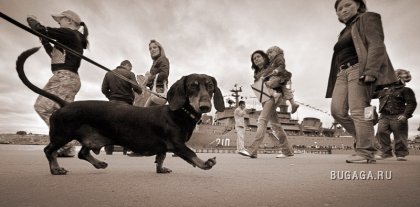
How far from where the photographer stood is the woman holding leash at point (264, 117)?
6.20 meters

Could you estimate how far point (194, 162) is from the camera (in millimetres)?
2559

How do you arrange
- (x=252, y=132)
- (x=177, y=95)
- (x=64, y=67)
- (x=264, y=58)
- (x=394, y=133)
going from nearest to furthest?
(x=177, y=95) < (x=64, y=67) < (x=264, y=58) < (x=394, y=133) < (x=252, y=132)

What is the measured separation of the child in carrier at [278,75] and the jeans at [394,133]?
2942 millimetres

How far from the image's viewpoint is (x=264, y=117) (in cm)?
623

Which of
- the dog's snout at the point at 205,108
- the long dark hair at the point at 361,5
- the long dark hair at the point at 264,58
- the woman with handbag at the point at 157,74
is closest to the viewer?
the dog's snout at the point at 205,108

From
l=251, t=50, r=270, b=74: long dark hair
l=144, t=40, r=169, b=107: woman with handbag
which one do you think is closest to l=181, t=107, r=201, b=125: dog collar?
l=144, t=40, r=169, b=107: woman with handbag

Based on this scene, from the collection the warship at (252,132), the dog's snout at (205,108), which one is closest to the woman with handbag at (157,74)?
the dog's snout at (205,108)

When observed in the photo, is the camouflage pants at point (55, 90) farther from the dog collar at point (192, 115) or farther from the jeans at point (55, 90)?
the dog collar at point (192, 115)

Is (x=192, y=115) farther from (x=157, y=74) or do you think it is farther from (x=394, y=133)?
(x=394, y=133)

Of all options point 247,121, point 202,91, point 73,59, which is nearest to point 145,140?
point 202,91

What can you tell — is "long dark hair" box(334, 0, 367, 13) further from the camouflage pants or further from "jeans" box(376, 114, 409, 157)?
the camouflage pants

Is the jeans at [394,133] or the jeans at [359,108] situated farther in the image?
the jeans at [394,133]

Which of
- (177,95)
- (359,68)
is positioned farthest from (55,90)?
(359,68)

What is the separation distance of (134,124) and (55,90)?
8.82ft
